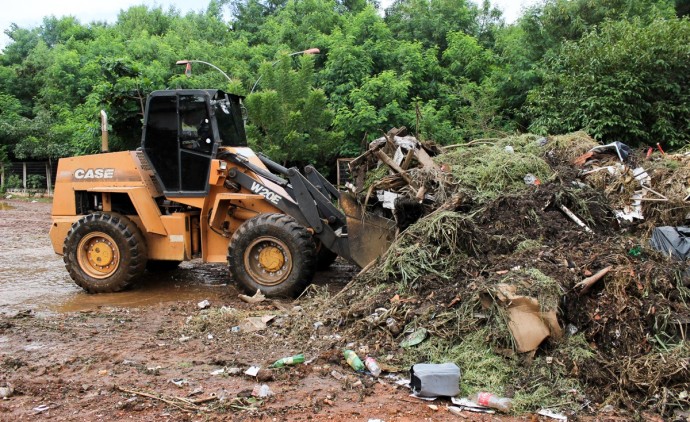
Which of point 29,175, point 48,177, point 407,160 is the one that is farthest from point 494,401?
point 29,175

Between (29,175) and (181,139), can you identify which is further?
(29,175)

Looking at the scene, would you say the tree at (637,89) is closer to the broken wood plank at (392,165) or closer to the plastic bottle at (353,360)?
the broken wood plank at (392,165)

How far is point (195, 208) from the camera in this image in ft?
26.5

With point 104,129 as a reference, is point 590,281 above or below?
below

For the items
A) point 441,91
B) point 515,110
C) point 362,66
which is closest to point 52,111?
point 362,66

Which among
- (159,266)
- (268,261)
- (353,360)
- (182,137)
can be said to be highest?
(182,137)

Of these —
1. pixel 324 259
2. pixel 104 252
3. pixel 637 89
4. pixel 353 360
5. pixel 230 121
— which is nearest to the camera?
pixel 353 360

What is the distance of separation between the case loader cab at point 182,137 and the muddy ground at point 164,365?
1565mm

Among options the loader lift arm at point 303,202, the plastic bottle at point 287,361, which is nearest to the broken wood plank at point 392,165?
the loader lift arm at point 303,202

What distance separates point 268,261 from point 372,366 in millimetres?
2767

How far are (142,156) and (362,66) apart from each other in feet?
52.4

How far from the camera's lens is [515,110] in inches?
813

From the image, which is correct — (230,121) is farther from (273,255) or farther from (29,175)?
(29,175)

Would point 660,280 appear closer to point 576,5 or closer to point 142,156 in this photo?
point 142,156
